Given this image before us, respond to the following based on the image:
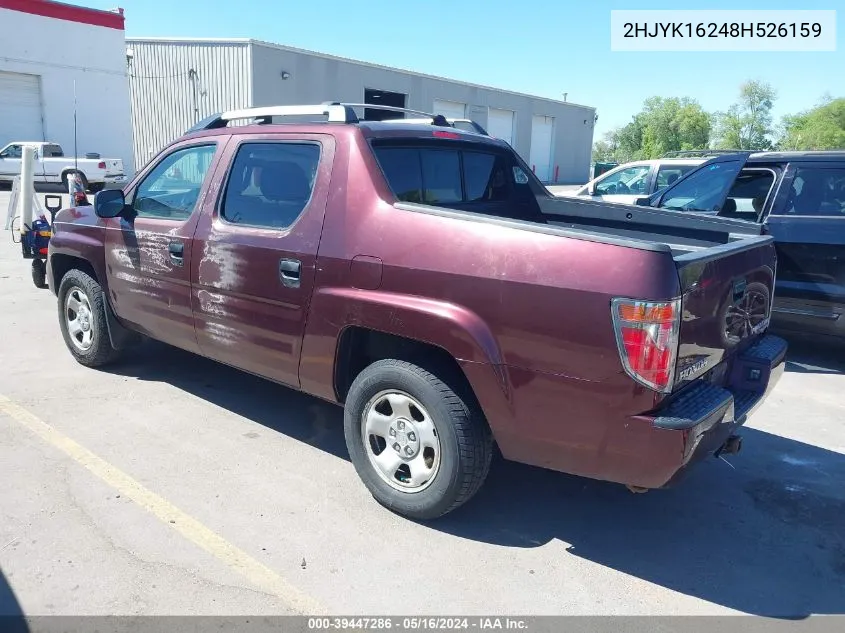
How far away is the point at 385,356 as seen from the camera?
3561mm

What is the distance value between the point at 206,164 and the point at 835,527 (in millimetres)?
4142

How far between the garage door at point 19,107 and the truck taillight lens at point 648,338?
31.5 metres

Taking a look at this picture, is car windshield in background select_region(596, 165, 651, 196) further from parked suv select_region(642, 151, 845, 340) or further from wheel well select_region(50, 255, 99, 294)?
wheel well select_region(50, 255, 99, 294)

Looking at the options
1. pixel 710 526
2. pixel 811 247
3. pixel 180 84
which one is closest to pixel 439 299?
pixel 710 526

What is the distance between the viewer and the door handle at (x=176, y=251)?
4230 millimetres

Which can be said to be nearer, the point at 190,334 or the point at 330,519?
the point at 330,519

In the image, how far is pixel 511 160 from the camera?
4.78m

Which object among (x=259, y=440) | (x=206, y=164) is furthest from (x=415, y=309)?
(x=206, y=164)

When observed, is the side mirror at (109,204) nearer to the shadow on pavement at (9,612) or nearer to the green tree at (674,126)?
the shadow on pavement at (9,612)

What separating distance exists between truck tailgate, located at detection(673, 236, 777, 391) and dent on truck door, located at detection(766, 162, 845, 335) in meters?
2.53

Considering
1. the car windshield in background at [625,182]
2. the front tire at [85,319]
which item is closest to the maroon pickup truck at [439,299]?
the front tire at [85,319]

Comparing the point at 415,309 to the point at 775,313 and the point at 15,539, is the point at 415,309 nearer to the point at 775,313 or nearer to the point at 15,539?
the point at 15,539

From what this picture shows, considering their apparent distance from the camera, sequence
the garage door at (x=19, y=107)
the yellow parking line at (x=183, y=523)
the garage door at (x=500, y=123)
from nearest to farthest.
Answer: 1. the yellow parking line at (x=183, y=523)
2. the garage door at (x=19, y=107)
3. the garage door at (x=500, y=123)

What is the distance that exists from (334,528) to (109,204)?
111 inches
